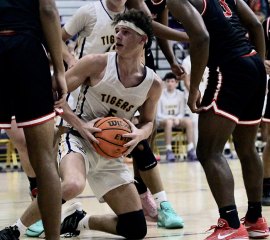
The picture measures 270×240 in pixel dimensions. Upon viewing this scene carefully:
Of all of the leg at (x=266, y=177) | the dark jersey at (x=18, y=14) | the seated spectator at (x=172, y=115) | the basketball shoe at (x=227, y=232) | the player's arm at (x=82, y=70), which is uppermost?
the dark jersey at (x=18, y=14)

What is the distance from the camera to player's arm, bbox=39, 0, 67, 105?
3.90 m

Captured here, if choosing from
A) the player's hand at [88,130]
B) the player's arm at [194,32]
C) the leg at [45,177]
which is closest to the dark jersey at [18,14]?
the leg at [45,177]

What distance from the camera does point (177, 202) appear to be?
23.0ft

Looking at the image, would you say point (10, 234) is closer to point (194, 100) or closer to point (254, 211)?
point (194, 100)

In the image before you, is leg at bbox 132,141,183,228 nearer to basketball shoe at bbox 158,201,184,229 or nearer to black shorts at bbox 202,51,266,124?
basketball shoe at bbox 158,201,184,229

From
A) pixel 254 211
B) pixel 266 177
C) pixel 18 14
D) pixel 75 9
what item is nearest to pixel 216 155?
pixel 254 211

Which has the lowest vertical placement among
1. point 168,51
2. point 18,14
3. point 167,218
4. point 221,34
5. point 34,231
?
point 167,218

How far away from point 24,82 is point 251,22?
6.29ft

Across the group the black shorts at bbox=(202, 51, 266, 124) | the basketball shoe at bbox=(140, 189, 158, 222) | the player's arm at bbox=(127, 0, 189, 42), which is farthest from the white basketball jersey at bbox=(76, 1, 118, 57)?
the black shorts at bbox=(202, 51, 266, 124)

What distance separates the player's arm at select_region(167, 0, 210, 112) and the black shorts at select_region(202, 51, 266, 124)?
242 millimetres

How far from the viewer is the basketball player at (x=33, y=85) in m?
3.86

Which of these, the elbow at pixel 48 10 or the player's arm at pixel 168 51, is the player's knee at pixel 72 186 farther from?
the player's arm at pixel 168 51

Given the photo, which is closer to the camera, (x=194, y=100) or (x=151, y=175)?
(x=194, y=100)

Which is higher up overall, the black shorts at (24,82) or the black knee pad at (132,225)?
the black shorts at (24,82)
